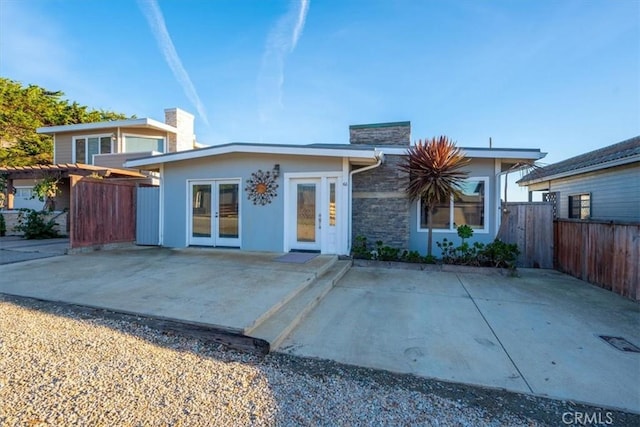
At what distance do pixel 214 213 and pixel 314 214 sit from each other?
3.10 meters

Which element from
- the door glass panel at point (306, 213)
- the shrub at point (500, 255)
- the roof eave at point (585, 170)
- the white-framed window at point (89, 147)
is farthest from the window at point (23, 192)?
the roof eave at point (585, 170)

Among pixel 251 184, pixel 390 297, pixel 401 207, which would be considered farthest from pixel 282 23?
pixel 390 297

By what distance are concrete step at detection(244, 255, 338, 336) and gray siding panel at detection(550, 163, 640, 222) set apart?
8900mm

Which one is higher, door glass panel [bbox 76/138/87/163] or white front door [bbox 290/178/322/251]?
door glass panel [bbox 76/138/87/163]

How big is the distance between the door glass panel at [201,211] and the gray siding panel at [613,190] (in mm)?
12375

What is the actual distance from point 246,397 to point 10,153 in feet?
82.8

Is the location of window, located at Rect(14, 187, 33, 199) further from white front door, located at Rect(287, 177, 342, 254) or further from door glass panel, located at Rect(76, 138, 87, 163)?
white front door, located at Rect(287, 177, 342, 254)

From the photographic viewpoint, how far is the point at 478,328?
415 cm

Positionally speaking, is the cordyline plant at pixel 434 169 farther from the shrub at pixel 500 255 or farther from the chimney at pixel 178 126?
the chimney at pixel 178 126

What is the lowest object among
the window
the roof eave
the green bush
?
the green bush

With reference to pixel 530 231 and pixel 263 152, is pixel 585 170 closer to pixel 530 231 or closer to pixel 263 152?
pixel 530 231

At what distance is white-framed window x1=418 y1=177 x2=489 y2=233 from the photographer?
8.80m

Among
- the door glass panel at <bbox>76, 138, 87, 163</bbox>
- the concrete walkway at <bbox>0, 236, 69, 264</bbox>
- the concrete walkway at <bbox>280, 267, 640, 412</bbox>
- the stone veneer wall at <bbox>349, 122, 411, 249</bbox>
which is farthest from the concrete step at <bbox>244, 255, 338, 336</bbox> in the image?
the door glass panel at <bbox>76, 138, 87, 163</bbox>

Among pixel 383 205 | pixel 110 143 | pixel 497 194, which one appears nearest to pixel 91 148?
pixel 110 143
